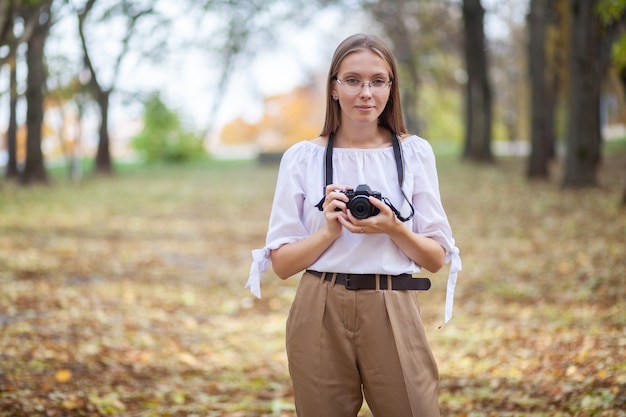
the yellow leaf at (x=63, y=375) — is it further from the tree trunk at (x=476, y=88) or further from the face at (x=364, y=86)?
the tree trunk at (x=476, y=88)

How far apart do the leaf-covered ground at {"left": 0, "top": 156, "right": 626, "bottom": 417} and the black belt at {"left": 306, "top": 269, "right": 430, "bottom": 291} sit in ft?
7.84

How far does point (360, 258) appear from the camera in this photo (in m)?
2.82

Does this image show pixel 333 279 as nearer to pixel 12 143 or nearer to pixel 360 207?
pixel 360 207

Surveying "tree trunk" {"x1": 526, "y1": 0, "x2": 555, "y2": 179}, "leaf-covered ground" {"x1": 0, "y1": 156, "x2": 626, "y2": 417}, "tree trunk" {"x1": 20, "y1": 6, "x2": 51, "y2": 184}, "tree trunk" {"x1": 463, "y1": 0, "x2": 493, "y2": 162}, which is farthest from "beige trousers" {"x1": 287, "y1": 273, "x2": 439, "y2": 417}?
"tree trunk" {"x1": 463, "y1": 0, "x2": 493, "y2": 162}

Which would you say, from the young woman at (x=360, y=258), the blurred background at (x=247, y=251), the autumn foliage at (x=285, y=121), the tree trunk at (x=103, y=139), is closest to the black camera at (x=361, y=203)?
the young woman at (x=360, y=258)

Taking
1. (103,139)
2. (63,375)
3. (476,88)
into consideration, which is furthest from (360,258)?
(103,139)

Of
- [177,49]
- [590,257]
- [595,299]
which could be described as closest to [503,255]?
[590,257]

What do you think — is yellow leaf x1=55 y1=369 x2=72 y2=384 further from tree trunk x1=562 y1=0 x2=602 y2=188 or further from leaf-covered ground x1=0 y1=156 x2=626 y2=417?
tree trunk x1=562 y1=0 x2=602 y2=188

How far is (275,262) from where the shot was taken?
2918 mm

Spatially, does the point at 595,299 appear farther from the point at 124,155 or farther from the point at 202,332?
the point at 124,155

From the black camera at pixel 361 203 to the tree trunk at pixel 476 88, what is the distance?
934 inches

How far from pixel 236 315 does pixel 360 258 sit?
603 centimetres

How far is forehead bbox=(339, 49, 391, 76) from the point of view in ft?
9.33

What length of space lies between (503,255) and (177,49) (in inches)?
976
